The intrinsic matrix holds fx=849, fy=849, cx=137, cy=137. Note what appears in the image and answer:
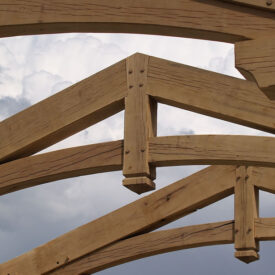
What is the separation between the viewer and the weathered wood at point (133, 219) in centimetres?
776

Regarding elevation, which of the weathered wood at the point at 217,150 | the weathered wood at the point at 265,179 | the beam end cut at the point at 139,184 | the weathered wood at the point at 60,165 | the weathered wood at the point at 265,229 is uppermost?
the weathered wood at the point at 265,179

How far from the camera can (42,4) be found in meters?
5.29

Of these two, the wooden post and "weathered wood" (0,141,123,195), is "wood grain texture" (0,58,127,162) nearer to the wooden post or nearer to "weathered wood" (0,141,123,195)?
"weathered wood" (0,141,123,195)

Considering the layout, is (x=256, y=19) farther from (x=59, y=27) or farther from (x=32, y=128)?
(x=32, y=128)

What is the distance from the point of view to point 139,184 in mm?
5652

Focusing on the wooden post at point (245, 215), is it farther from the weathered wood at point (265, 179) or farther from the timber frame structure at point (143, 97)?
the timber frame structure at point (143, 97)

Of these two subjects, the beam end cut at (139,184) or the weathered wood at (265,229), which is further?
the weathered wood at (265,229)

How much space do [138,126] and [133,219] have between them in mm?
2258

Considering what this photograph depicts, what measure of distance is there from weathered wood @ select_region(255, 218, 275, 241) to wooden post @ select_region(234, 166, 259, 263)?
5cm

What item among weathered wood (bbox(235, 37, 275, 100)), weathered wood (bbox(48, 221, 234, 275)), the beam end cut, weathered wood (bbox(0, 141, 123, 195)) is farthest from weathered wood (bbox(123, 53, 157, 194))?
weathered wood (bbox(48, 221, 234, 275))


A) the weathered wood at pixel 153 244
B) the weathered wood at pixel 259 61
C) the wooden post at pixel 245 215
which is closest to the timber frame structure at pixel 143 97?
the weathered wood at pixel 259 61

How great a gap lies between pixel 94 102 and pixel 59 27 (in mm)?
806

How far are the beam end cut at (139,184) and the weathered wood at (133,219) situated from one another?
2.06 m

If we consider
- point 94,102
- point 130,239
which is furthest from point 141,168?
point 130,239
